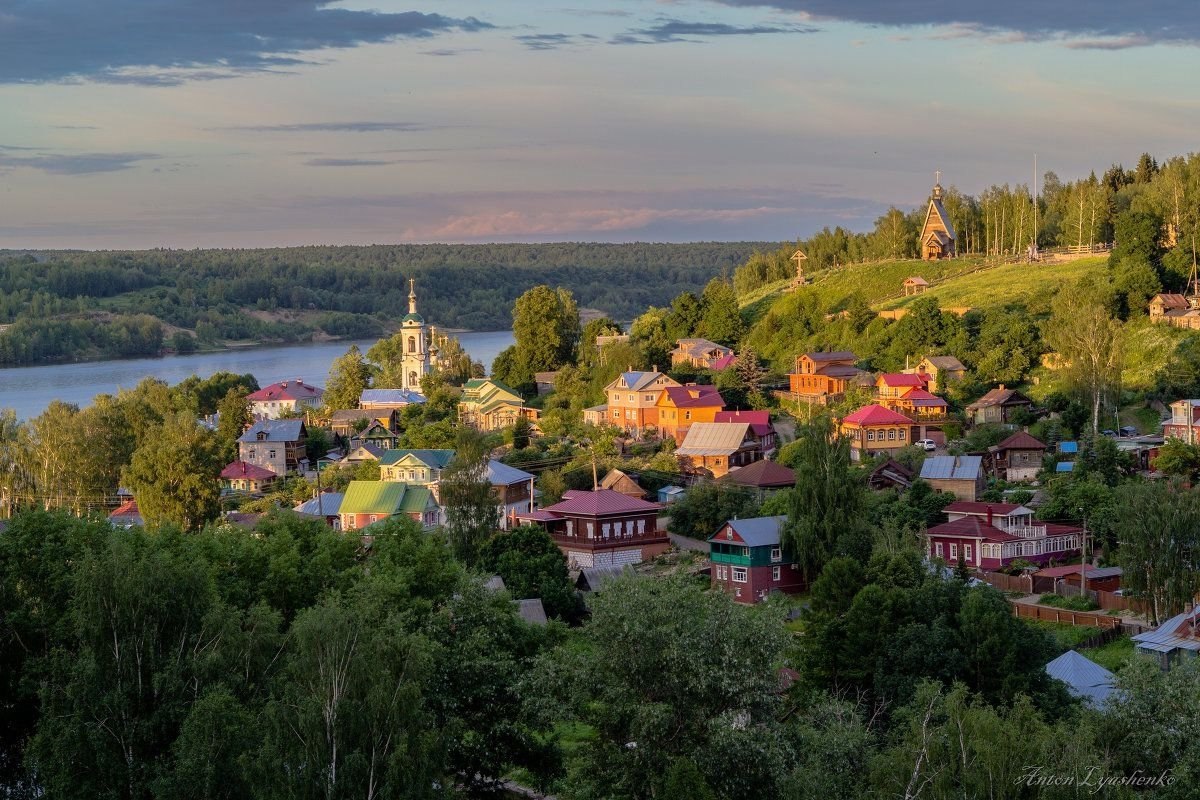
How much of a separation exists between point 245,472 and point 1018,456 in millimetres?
23669

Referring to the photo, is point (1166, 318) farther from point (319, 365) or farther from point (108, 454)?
point (319, 365)

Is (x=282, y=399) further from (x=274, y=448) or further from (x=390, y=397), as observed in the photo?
(x=274, y=448)

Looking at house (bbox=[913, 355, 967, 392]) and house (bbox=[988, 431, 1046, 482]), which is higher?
house (bbox=[913, 355, 967, 392])

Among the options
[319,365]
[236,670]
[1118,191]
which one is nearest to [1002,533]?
[236,670]

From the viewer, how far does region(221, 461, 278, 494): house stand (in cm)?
4644

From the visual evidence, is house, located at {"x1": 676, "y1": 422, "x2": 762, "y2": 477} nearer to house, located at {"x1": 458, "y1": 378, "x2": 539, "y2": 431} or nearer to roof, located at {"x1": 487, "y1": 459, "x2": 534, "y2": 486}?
roof, located at {"x1": 487, "y1": 459, "x2": 534, "y2": 486}

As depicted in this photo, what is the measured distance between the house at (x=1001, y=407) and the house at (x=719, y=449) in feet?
20.1

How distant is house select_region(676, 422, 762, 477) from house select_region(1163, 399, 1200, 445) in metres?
11.0

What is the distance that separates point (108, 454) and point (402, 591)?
29558mm

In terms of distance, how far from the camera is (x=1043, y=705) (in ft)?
63.0

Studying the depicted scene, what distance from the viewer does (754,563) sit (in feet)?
97.4

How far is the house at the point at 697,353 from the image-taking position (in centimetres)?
5353

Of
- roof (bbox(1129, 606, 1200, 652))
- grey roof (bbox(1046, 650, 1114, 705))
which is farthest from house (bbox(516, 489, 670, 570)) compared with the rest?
grey roof (bbox(1046, 650, 1114, 705))

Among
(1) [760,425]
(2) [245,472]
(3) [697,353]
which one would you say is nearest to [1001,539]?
(1) [760,425]
